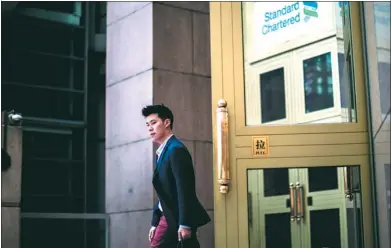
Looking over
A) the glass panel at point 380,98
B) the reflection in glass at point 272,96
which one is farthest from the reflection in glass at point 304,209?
the reflection in glass at point 272,96

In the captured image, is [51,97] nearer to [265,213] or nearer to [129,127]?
[129,127]

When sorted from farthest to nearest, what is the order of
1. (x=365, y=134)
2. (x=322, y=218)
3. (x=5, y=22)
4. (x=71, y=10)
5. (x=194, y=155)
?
(x=71, y=10), (x=5, y=22), (x=194, y=155), (x=322, y=218), (x=365, y=134)

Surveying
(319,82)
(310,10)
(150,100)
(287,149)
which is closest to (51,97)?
(150,100)

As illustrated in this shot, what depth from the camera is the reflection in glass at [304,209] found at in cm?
525

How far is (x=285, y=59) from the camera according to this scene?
579 centimetres

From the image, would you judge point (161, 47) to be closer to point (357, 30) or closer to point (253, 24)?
point (253, 24)

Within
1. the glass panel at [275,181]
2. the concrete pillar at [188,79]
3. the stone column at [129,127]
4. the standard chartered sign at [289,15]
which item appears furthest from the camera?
the concrete pillar at [188,79]

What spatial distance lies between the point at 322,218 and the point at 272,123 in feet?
3.24

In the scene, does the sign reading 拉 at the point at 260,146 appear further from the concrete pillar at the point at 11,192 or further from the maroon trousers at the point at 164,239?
the concrete pillar at the point at 11,192

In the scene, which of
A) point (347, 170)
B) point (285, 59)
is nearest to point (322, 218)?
point (347, 170)

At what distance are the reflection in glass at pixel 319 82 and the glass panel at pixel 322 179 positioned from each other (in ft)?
1.88

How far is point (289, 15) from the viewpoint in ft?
20.3

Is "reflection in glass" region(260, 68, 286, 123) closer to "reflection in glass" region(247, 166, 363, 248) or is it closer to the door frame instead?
the door frame

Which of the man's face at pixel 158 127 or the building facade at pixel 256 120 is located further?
the building facade at pixel 256 120
